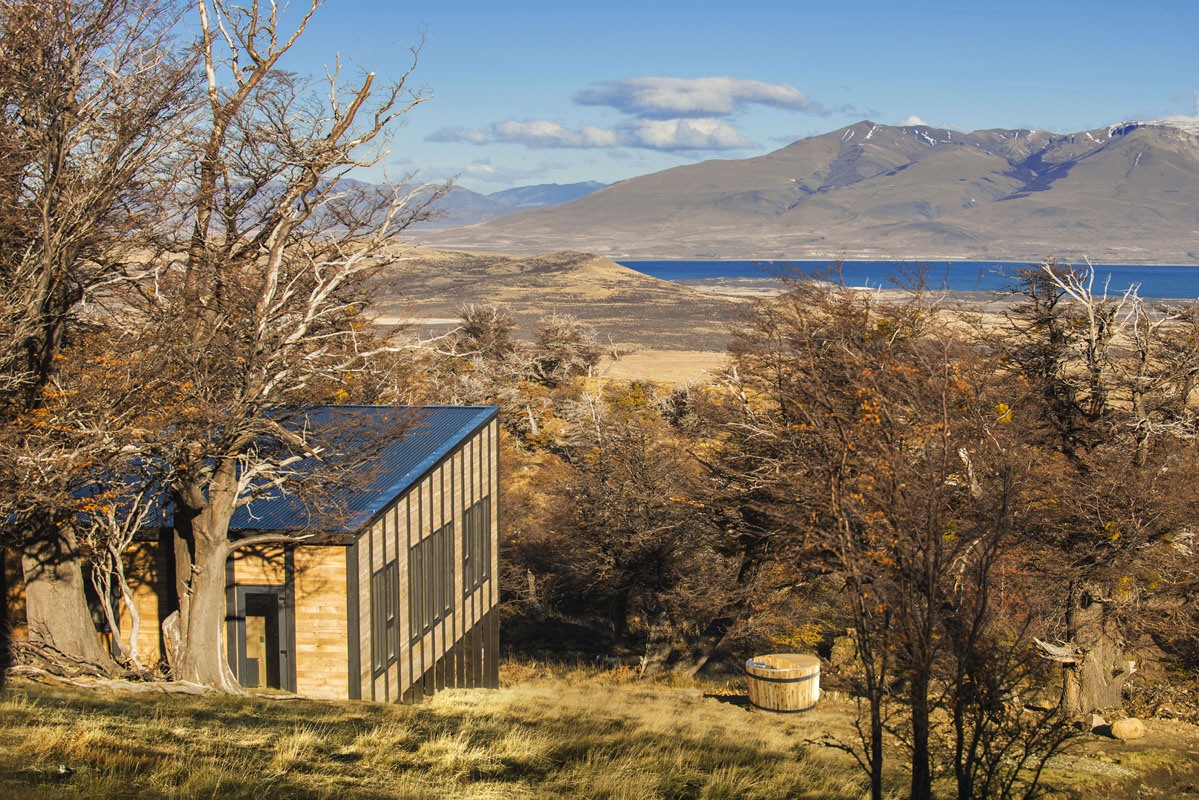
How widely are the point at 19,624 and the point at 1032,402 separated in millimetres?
18579

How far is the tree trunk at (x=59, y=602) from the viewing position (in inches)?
614

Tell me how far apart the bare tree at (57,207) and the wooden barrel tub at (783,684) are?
10.9 meters

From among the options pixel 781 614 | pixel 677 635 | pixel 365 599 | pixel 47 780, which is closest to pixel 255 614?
pixel 365 599

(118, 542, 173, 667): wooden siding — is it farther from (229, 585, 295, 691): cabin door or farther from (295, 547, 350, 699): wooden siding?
(295, 547, 350, 699): wooden siding

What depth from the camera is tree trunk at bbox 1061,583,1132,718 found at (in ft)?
67.2

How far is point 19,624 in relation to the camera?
1759cm

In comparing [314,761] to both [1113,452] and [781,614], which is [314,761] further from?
[1113,452]

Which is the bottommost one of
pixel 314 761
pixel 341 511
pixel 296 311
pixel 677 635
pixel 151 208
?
pixel 677 635

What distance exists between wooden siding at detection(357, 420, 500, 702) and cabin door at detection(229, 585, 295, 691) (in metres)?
1.10

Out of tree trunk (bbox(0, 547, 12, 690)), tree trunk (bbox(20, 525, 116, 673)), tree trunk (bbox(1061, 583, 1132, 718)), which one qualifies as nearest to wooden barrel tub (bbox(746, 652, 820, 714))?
tree trunk (bbox(1061, 583, 1132, 718))

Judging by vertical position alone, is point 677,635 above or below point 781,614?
below

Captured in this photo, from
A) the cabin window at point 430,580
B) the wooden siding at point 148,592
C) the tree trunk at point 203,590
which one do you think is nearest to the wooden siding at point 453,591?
the cabin window at point 430,580

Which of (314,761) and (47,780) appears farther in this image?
(314,761)

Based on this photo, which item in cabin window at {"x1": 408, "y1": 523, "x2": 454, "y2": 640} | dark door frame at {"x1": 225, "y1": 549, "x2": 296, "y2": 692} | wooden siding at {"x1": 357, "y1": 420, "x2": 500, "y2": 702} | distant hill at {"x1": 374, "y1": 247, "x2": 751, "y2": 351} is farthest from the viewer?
distant hill at {"x1": 374, "y1": 247, "x2": 751, "y2": 351}
